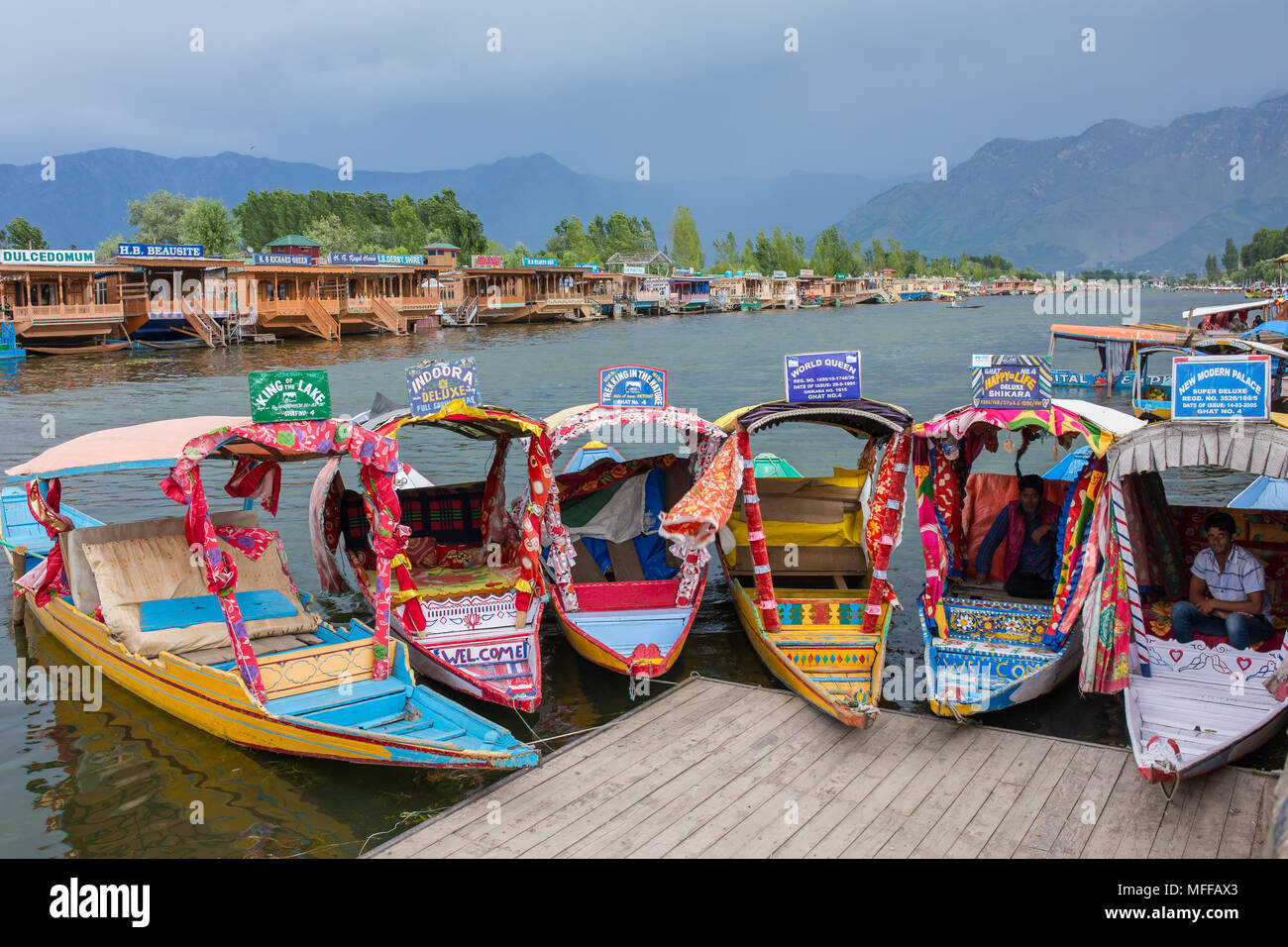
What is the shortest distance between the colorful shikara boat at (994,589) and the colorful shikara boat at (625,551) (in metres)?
2.68

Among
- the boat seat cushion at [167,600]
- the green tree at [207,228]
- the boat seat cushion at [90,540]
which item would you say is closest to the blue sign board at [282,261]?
the green tree at [207,228]

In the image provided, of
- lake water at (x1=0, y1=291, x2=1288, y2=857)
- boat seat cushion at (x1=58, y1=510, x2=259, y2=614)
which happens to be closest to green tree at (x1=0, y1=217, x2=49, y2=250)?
lake water at (x1=0, y1=291, x2=1288, y2=857)

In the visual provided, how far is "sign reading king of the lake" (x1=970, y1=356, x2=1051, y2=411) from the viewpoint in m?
10.5

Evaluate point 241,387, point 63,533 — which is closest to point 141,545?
point 63,533

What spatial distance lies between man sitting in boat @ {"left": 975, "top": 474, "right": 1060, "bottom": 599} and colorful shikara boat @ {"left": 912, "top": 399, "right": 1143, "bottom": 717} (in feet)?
0.42

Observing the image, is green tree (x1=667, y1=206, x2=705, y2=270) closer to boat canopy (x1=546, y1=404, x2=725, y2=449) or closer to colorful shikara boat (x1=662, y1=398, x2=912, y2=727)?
colorful shikara boat (x1=662, y1=398, x2=912, y2=727)

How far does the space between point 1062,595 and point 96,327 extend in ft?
167

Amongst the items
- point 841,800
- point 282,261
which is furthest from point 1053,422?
point 282,261

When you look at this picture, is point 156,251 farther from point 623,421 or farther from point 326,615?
point 623,421

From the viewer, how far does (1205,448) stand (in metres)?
8.85

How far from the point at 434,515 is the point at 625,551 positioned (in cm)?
306

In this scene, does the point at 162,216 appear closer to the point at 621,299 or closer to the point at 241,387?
the point at 621,299

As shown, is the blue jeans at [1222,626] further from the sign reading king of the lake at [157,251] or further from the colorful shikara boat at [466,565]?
the sign reading king of the lake at [157,251]

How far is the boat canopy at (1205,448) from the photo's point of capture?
8.55 metres
